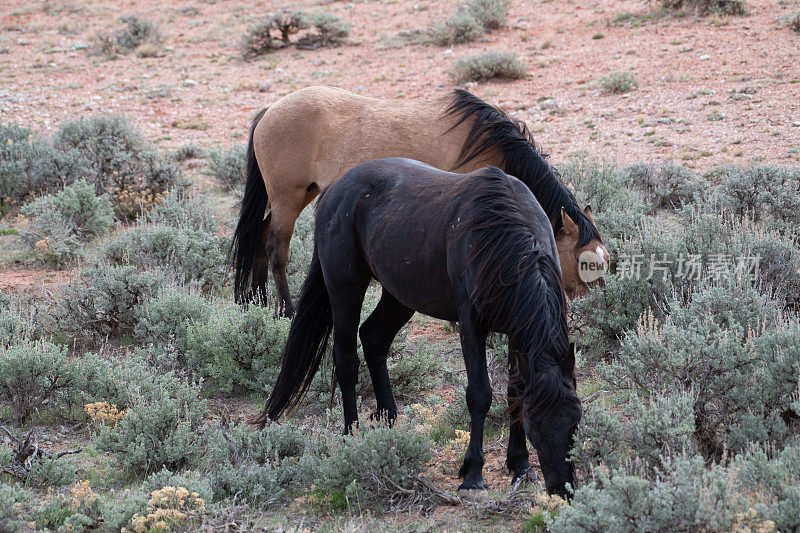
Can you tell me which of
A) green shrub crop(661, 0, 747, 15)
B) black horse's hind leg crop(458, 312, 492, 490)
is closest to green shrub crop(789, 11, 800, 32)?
green shrub crop(661, 0, 747, 15)

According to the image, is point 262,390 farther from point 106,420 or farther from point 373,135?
point 373,135

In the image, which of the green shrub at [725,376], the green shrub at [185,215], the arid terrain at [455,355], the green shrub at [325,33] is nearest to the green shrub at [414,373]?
the arid terrain at [455,355]

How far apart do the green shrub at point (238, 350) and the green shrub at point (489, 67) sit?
9.69 metres

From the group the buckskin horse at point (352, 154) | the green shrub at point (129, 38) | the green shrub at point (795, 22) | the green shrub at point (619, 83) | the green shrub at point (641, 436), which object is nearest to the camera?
the green shrub at point (641, 436)

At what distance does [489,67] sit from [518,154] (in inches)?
345

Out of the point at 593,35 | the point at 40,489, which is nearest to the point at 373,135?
the point at 40,489

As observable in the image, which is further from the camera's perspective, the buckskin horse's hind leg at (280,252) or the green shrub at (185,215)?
the green shrub at (185,215)

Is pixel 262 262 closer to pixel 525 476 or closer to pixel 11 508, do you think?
pixel 11 508

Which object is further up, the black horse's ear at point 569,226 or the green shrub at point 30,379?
the black horse's ear at point 569,226

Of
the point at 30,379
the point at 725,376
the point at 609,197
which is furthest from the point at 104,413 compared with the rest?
the point at 609,197

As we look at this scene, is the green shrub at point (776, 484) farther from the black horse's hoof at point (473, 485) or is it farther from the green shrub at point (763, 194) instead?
the green shrub at point (763, 194)

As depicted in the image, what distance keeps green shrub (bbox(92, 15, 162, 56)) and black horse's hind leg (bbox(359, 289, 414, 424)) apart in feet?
58.2

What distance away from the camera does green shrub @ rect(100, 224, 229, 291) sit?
7.70 m

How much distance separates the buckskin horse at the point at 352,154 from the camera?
19.1 feet
